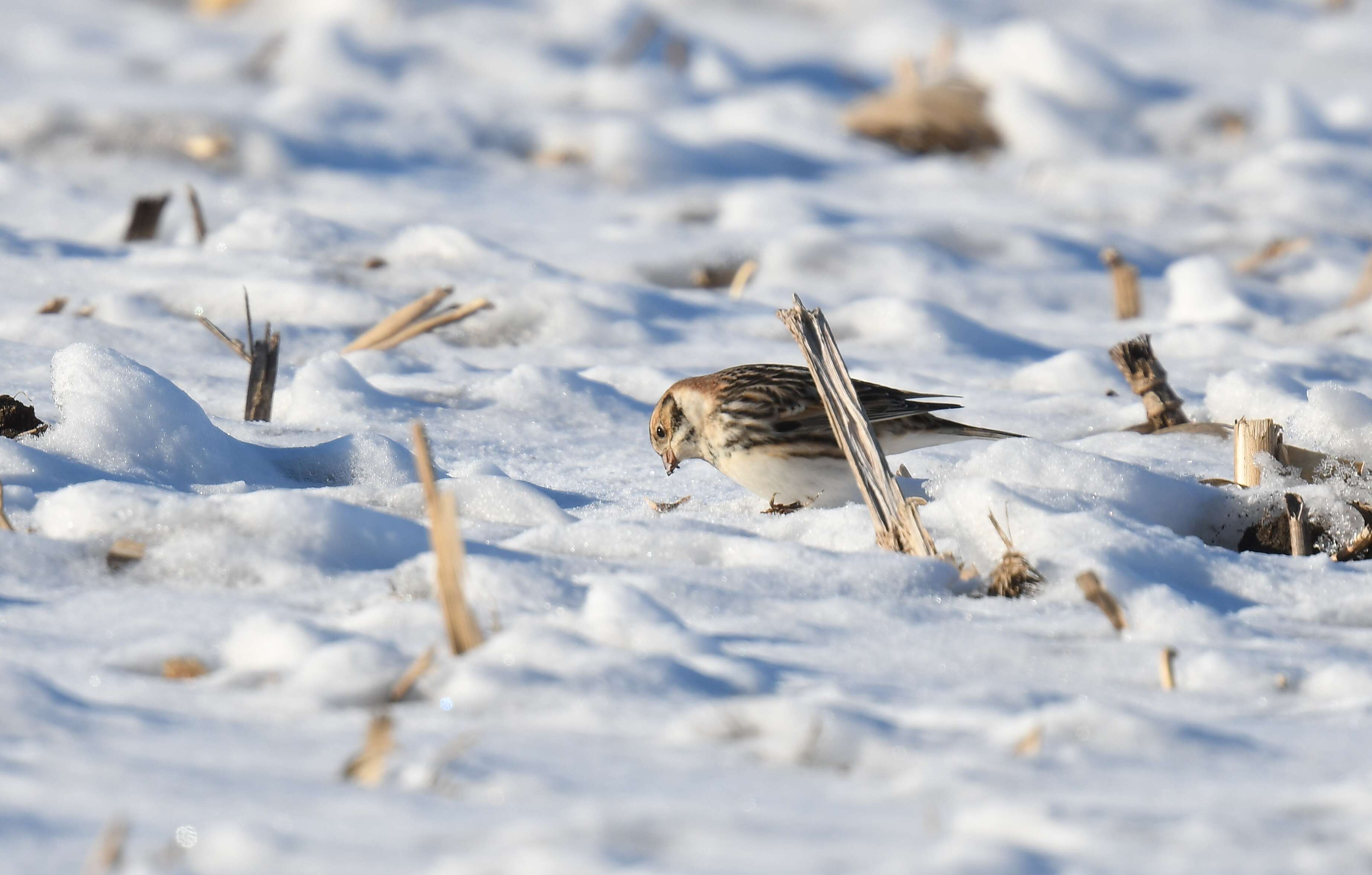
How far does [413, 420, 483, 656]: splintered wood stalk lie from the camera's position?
6.98ft

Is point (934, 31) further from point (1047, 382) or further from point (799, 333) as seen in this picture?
point (799, 333)

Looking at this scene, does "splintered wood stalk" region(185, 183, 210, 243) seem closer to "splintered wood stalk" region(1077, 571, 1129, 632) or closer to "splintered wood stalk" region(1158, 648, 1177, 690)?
"splintered wood stalk" region(1077, 571, 1129, 632)

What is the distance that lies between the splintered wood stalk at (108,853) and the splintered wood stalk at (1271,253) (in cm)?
615

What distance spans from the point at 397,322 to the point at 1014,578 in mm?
2807

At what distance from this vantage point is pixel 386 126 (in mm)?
8219

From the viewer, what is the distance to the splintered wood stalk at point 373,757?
1.75 m

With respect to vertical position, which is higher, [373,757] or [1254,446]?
[1254,446]

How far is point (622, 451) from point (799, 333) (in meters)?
1.12

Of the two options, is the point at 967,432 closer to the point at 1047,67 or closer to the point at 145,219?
the point at 145,219

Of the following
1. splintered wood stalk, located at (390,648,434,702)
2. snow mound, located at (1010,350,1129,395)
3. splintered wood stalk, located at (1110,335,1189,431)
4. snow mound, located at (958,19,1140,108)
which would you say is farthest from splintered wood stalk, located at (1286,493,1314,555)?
snow mound, located at (958,19,1140,108)

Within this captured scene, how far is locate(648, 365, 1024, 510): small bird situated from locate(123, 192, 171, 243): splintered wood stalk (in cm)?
309

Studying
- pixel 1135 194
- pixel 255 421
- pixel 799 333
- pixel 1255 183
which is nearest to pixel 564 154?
pixel 1135 194

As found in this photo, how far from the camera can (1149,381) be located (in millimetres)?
4129

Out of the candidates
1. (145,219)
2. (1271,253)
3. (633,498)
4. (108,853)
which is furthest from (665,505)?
(1271,253)
